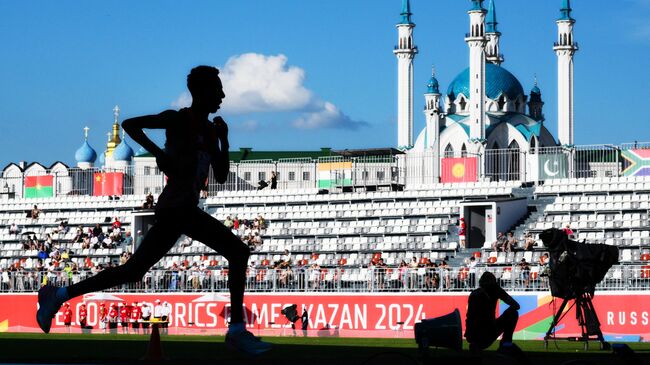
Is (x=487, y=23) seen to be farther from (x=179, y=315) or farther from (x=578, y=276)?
(x=578, y=276)

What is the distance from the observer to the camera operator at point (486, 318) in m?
13.1

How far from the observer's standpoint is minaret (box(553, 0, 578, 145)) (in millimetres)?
96000

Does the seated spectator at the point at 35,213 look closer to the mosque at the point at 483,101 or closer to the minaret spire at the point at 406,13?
the mosque at the point at 483,101

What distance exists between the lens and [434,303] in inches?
1264

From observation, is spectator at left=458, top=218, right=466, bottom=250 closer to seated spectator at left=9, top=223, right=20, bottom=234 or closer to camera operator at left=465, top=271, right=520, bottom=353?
seated spectator at left=9, top=223, right=20, bottom=234

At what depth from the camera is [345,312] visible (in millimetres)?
33406

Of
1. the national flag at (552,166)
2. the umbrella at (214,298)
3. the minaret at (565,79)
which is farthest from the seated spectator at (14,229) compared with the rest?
the minaret at (565,79)

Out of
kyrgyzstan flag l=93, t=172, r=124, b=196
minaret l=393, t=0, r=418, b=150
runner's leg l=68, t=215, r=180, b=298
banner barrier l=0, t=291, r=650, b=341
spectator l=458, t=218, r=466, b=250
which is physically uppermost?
minaret l=393, t=0, r=418, b=150

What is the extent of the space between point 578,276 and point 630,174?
27726 mm

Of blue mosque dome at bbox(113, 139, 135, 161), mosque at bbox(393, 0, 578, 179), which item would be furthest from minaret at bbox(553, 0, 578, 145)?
blue mosque dome at bbox(113, 139, 135, 161)

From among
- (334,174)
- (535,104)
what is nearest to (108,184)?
(334,174)

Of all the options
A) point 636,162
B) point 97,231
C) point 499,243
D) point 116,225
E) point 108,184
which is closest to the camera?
point 499,243

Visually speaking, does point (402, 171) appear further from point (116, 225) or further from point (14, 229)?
point (14, 229)

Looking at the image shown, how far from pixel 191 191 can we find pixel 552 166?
39.4 m
